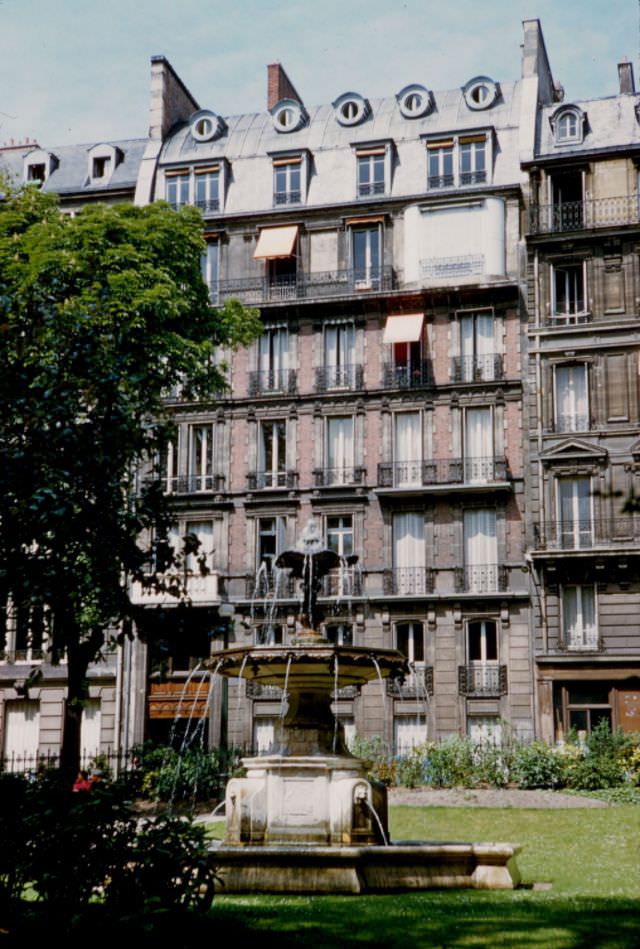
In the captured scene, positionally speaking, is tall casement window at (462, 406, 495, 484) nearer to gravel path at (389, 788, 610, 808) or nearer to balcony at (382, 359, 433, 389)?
balcony at (382, 359, 433, 389)

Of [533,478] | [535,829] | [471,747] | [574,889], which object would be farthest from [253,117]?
[574,889]

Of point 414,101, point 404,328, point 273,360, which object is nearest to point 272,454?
point 273,360

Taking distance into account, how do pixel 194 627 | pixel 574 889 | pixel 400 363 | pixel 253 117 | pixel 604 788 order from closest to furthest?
1. pixel 194 627
2. pixel 574 889
3. pixel 604 788
4. pixel 400 363
5. pixel 253 117

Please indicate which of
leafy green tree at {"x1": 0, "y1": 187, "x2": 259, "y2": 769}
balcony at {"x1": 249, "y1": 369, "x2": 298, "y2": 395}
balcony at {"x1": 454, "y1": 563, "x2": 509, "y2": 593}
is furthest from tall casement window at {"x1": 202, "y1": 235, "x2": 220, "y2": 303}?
leafy green tree at {"x1": 0, "y1": 187, "x2": 259, "y2": 769}

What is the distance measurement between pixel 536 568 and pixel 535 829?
49.7 feet

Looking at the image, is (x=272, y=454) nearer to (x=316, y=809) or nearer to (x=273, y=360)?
(x=273, y=360)

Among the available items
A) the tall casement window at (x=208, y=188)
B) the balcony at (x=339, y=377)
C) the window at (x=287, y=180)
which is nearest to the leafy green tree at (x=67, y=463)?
the balcony at (x=339, y=377)

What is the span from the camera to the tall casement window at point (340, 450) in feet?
132

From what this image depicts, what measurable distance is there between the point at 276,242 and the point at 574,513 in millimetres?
13056

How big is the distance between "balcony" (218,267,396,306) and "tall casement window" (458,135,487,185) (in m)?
3.96

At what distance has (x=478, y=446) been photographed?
129ft

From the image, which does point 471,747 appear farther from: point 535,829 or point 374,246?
point 374,246

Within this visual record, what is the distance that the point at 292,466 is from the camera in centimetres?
4081

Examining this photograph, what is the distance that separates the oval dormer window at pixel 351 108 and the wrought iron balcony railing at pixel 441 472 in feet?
41.5
